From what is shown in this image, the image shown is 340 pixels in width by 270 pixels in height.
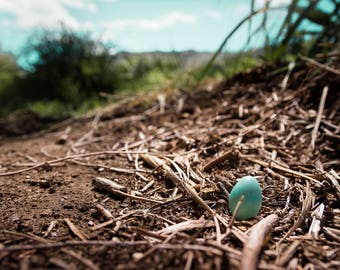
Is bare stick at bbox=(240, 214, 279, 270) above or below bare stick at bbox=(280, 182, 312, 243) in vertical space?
above

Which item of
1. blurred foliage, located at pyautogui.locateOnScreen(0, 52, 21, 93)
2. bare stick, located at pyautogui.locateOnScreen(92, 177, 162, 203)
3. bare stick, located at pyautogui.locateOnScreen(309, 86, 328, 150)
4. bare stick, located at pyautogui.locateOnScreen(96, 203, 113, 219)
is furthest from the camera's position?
blurred foliage, located at pyautogui.locateOnScreen(0, 52, 21, 93)

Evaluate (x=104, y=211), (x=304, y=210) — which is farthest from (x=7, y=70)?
(x=304, y=210)

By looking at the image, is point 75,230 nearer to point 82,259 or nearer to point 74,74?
point 82,259

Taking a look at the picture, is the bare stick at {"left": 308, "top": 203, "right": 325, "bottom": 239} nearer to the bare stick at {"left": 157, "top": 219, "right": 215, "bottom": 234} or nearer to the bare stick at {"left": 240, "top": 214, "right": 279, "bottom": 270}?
the bare stick at {"left": 240, "top": 214, "right": 279, "bottom": 270}

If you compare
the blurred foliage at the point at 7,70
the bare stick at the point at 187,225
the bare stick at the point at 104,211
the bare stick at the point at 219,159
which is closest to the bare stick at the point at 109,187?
the bare stick at the point at 104,211

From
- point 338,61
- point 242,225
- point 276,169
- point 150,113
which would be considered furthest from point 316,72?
point 242,225

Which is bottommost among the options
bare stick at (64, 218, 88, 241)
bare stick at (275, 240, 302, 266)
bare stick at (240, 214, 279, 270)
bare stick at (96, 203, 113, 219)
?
bare stick at (275, 240, 302, 266)

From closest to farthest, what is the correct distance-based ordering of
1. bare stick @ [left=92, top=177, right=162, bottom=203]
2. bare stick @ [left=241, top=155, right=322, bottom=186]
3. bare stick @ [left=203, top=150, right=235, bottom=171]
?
1. bare stick @ [left=92, top=177, right=162, bottom=203]
2. bare stick @ [left=241, top=155, right=322, bottom=186]
3. bare stick @ [left=203, top=150, right=235, bottom=171]

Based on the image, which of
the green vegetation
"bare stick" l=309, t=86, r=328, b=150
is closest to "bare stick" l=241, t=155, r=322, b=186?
"bare stick" l=309, t=86, r=328, b=150
